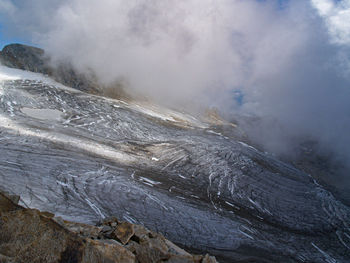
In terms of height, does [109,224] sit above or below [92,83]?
below

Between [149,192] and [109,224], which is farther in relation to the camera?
[149,192]

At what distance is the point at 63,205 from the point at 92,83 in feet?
42.0

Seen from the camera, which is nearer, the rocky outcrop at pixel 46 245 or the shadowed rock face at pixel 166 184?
the rocky outcrop at pixel 46 245

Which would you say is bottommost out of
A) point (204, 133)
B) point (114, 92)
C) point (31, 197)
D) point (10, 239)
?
point (31, 197)

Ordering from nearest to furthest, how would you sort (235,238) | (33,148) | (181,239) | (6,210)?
(6,210)
(181,239)
(235,238)
(33,148)

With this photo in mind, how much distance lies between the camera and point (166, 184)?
844 cm

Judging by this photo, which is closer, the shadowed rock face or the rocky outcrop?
the rocky outcrop

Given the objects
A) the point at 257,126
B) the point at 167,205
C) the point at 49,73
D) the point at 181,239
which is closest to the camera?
the point at 181,239

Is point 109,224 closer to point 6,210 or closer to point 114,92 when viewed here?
point 6,210

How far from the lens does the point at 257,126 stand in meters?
22.3

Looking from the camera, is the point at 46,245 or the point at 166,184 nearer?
the point at 46,245

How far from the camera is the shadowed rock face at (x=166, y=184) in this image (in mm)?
6488

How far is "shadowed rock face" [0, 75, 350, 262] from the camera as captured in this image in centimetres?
649

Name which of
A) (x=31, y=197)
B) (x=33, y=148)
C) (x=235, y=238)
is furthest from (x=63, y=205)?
(x=235, y=238)
